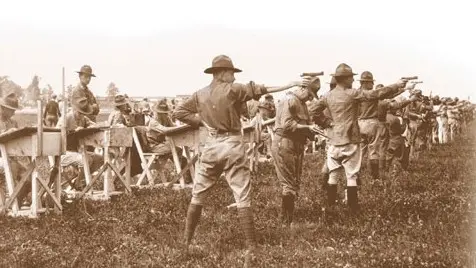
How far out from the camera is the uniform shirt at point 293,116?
402 inches

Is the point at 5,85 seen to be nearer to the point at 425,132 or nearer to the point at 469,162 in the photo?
the point at 425,132

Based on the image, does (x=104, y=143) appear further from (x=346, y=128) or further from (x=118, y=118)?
(x=346, y=128)

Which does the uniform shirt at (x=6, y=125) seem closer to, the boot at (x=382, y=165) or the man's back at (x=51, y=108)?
the boot at (x=382, y=165)

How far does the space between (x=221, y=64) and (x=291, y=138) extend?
2546 mm

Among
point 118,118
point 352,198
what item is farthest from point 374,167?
point 118,118

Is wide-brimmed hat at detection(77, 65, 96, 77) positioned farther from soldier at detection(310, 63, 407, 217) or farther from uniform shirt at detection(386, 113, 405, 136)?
uniform shirt at detection(386, 113, 405, 136)

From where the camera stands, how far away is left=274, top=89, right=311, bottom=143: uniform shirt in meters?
10.2

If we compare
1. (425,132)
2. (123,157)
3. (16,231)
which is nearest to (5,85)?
(425,132)

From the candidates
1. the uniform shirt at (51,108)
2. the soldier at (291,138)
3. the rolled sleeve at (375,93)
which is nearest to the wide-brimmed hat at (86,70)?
the soldier at (291,138)

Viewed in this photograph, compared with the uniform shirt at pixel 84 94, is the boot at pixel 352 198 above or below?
below

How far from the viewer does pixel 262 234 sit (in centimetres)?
902

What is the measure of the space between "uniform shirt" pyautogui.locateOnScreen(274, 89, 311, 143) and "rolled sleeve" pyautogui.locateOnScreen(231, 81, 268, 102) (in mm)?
2188

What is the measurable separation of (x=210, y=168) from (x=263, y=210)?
267cm

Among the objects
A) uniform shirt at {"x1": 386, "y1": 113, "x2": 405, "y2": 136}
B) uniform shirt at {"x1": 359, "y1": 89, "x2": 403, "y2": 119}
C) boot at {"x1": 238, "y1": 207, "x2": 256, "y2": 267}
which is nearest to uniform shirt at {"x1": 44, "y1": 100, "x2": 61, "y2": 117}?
uniform shirt at {"x1": 386, "y1": 113, "x2": 405, "y2": 136}
